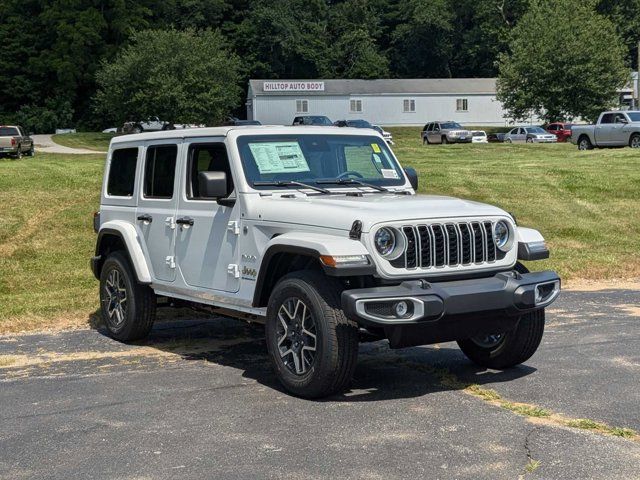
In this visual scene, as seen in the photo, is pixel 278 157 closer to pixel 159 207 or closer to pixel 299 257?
pixel 299 257

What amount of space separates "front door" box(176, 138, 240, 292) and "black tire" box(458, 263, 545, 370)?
6.64 ft

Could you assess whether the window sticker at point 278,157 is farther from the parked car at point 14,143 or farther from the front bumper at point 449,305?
the parked car at point 14,143

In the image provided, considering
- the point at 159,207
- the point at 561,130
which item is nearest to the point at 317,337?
the point at 159,207

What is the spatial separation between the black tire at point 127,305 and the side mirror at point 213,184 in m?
1.83

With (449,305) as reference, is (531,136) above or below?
above

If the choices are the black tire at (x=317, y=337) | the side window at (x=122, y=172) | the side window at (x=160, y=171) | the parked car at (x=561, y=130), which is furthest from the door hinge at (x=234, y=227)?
the parked car at (x=561, y=130)

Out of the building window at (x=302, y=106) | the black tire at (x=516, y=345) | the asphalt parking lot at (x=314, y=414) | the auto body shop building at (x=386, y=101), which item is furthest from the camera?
the building window at (x=302, y=106)

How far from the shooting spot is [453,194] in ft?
67.3

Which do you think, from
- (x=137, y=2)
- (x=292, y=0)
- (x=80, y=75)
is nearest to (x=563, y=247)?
(x=80, y=75)

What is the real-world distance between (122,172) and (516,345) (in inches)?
168

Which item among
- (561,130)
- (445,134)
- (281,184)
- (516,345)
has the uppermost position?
(561,130)

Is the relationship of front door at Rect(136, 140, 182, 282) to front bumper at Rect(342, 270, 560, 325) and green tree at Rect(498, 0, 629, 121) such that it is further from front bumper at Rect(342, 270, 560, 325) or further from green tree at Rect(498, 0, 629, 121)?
green tree at Rect(498, 0, 629, 121)

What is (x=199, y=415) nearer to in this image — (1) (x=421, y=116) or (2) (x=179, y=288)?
(2) (x=179, y=288)

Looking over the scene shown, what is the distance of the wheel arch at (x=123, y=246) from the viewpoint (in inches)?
342
